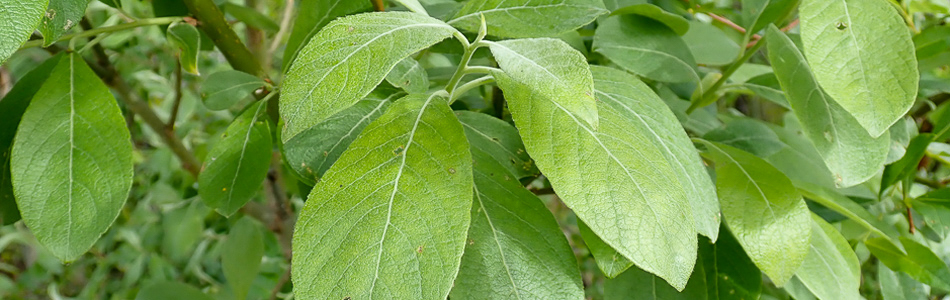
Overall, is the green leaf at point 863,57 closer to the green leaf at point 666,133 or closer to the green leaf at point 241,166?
the green leaf at point 666,133

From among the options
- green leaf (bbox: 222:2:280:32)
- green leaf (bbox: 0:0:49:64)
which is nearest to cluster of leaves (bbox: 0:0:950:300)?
green leaf (bbox: 0:0:49:64)

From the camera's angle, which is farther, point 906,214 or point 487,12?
point 906,214

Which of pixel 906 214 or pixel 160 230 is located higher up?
pixel 906 214

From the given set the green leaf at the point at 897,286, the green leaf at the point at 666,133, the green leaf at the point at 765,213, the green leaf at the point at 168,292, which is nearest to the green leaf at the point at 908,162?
the green leaf at the point at 897,286

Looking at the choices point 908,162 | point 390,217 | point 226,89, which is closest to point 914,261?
point 908,162

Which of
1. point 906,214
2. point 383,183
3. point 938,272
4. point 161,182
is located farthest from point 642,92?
point 161,182

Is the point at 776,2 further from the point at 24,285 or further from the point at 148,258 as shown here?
the point at 24,285

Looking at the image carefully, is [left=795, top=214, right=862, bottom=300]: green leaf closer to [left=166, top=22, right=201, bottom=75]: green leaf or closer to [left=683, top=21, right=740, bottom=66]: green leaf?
[left=683, top=21, right=740, bottom=66]: green leaf

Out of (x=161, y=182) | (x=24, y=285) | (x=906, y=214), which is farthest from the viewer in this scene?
(x=24, y=285)
